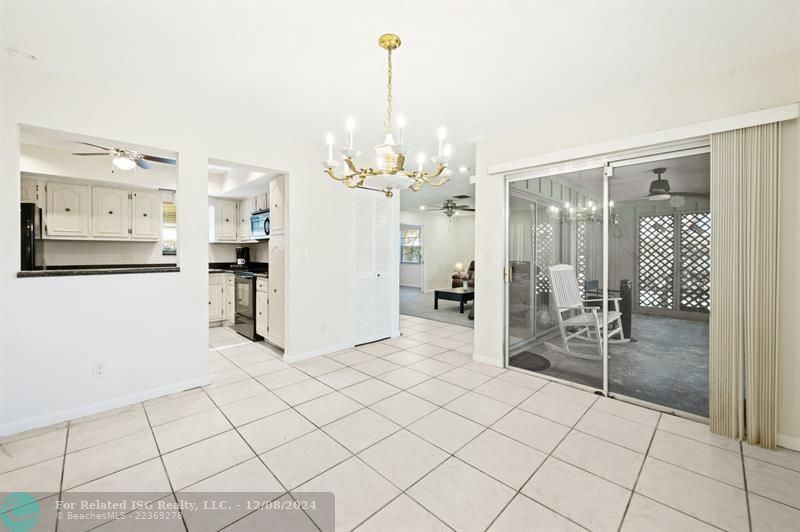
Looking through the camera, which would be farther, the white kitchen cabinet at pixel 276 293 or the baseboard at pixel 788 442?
the white kitchen cabinet at pixel 276 293

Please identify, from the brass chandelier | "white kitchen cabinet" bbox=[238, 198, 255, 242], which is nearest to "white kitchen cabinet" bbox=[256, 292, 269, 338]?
"white kitchen cabinet" bbox=[238, 198, 255, 242]

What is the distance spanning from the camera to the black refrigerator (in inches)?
137

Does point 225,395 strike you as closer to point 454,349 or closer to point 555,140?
point 454,349

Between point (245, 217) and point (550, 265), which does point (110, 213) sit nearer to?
point (245, 217)

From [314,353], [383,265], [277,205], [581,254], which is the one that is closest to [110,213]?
[277,205]

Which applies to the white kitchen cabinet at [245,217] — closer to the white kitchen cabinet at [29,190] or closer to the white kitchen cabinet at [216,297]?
the white kitchen cabinet at [216,297]

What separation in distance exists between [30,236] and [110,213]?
97 centimetres

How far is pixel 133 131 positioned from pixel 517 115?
3.35 metres

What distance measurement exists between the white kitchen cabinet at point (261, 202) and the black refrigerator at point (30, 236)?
2.44 m

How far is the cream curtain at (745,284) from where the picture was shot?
82.7 inches

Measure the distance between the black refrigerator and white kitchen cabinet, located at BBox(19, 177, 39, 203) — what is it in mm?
Answer: 140

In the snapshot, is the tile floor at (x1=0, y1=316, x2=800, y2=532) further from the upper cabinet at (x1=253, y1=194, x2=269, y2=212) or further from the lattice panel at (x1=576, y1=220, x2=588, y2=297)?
the upper cabinet at (x1=253, y1=194, x2=269, y2=212)

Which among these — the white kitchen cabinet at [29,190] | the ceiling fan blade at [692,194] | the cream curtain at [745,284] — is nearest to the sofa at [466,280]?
the ceiling fan blade at [692,194]

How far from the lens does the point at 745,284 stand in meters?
2.17
